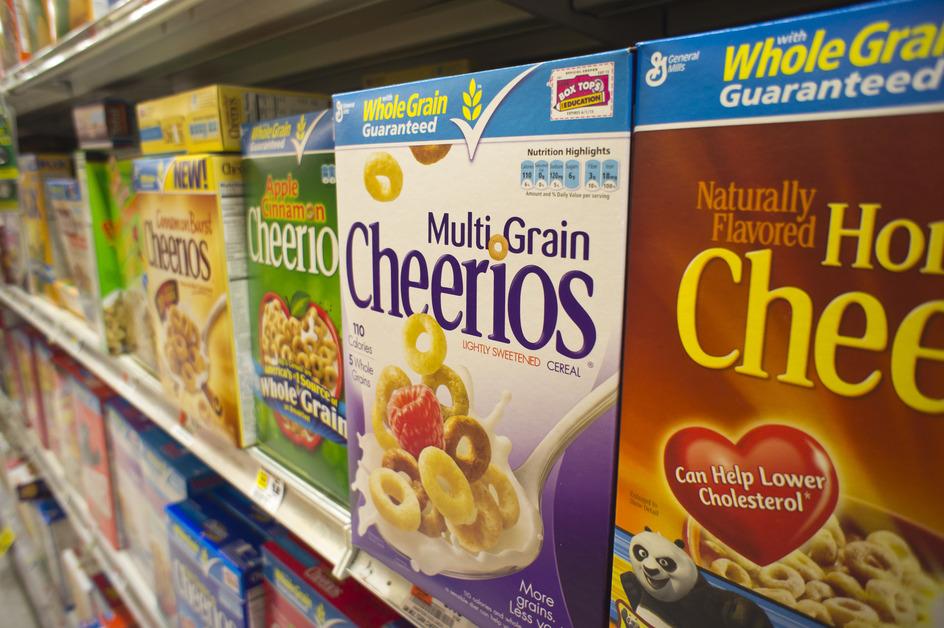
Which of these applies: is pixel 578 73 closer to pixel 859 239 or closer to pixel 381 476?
pixel 859 239

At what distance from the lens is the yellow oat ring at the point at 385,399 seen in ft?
2.01

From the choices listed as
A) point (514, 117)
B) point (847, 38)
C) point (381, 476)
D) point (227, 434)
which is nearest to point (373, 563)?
point (381, 476)

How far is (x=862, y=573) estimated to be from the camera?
1.12 feet

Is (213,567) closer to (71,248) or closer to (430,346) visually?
(430,346)

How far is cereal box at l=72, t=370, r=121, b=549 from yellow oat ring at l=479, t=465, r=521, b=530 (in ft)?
5.49

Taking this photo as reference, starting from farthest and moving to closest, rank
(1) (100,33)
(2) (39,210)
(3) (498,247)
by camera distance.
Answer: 1. (2) (39,210)
2. (1) (100,33)
3. (3) (498,247)

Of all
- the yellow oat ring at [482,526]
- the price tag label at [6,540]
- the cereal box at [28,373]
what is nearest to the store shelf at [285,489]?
the yellow oat ring at [482,526]

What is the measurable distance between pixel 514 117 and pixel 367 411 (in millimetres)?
357

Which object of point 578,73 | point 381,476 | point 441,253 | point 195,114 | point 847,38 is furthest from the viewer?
point 195,114

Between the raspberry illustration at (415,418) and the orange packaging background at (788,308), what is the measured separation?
8.1 inches

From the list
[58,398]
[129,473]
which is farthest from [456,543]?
[58,398]

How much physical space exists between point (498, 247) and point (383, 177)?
162mm

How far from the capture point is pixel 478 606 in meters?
0.58

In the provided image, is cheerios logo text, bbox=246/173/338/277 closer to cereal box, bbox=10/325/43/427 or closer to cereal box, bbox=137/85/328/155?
cereal box, bbox=137/85/328/155
